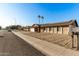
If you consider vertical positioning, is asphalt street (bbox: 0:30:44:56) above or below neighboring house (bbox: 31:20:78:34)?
above

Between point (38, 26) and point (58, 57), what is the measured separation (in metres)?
60.9

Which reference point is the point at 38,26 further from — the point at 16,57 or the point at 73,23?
the point at 16,57

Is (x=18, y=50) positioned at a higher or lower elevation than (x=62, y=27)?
higher

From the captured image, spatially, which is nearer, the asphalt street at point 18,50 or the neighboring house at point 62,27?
the asphalt street at point 18,50

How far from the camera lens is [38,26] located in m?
72.2

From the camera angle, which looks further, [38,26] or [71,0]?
[38,26]

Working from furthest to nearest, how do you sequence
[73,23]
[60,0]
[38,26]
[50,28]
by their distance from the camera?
[38,26]
[50,28]
[73,23]
[60,0]

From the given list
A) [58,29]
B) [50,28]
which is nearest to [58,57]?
[58,29]

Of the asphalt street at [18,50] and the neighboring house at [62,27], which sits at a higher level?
the asphalt street at [18,50]

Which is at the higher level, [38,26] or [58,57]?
[58,57]

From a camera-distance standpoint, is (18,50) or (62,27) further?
(62,27)

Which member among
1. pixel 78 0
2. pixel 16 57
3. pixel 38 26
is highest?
pixel 78 0

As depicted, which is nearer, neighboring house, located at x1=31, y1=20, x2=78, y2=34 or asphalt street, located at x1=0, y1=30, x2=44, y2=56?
asphalt street, located at x1=0, y1=30, x2=44, y2=56

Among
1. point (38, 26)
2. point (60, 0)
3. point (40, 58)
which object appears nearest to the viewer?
point (40, 58)
